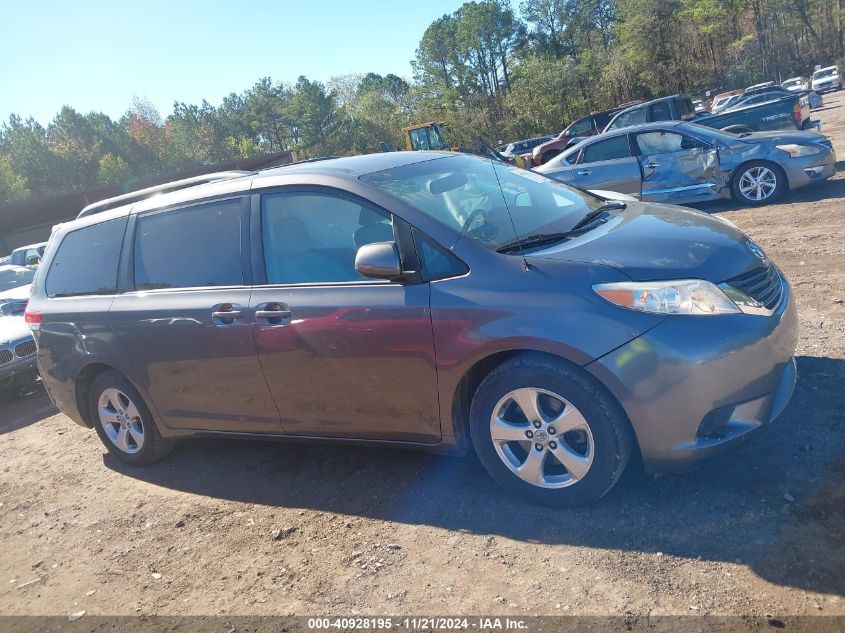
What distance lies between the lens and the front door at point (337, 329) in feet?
11.3

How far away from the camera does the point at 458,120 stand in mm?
52469

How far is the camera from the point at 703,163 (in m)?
9.97

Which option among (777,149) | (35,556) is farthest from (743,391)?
(777,149)

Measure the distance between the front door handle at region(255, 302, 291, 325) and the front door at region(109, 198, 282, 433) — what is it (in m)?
0.11

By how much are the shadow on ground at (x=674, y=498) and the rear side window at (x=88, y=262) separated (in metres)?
1.62

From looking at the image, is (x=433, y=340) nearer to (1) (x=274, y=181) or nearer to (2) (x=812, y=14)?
(1) (x=274, y=181)

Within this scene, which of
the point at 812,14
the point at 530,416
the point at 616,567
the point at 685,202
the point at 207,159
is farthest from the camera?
the point at 207,159

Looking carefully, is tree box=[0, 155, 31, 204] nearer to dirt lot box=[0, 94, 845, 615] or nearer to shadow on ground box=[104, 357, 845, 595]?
dirt lot box=[0, 94, 845, 615]

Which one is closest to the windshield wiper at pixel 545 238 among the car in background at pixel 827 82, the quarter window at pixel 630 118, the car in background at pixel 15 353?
the car in background at pixel 15 353

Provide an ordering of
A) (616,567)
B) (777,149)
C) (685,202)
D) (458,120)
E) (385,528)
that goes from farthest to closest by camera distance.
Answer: (458,120) < (685,202) < (777,149) < (385,528) < (616,567)

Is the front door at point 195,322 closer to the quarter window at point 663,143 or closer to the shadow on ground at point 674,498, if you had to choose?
the shadow on ground at point 674,498

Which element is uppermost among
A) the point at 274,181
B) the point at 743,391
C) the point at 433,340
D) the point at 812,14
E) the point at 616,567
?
the point at 812,14

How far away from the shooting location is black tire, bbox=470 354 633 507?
3.03 m

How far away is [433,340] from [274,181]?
1461mm
